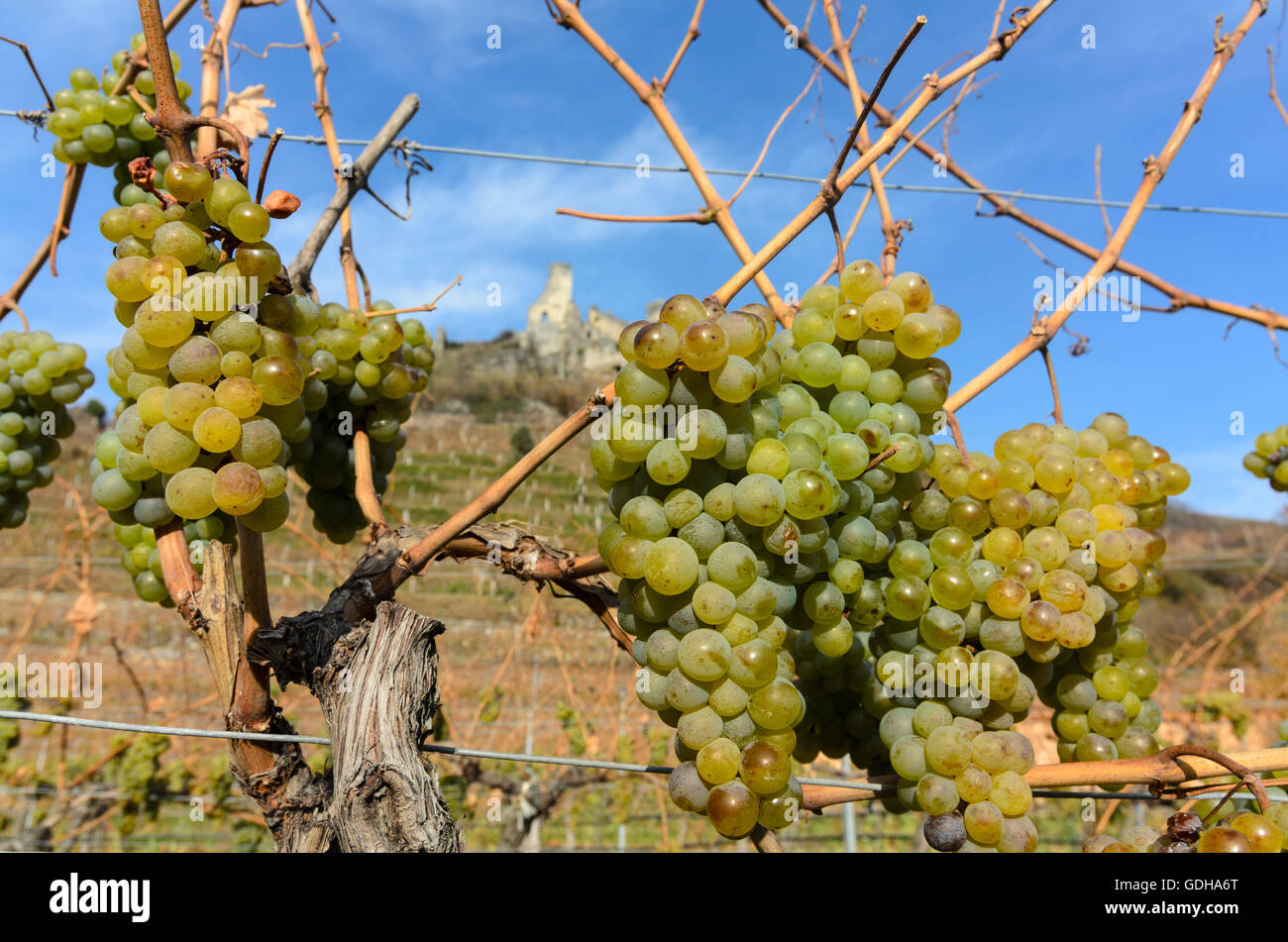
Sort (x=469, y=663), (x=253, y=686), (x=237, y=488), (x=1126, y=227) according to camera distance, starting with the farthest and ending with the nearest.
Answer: (x=469, y=663), (x=1126, y=227), (x=253, y=686), (x=237, y=488)

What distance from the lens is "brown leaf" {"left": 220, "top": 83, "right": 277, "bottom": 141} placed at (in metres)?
1.59

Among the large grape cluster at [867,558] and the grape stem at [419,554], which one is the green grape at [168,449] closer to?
the grape stem at [419,554]

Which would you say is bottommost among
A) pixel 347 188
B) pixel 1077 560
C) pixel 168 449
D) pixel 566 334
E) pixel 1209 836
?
pixel 1209 836

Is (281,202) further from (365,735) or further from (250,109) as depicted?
(250,109)

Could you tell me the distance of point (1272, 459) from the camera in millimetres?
1633

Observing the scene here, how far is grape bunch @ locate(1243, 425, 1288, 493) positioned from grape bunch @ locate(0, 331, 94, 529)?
2.30 meters

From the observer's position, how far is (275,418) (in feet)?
2.93

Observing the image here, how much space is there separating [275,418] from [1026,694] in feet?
3.19

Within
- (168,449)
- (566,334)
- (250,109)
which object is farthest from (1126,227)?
(566,334)

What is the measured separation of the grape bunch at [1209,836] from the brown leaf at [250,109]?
1.85 metres

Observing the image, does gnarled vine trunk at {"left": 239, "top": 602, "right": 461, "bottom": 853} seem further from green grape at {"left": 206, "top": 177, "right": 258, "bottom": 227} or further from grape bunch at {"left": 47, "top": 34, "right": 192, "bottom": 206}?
grape bunch at {"left": 47, "top": 34, "right": 192, "bottom": 206}

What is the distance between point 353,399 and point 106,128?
0.61 meters
